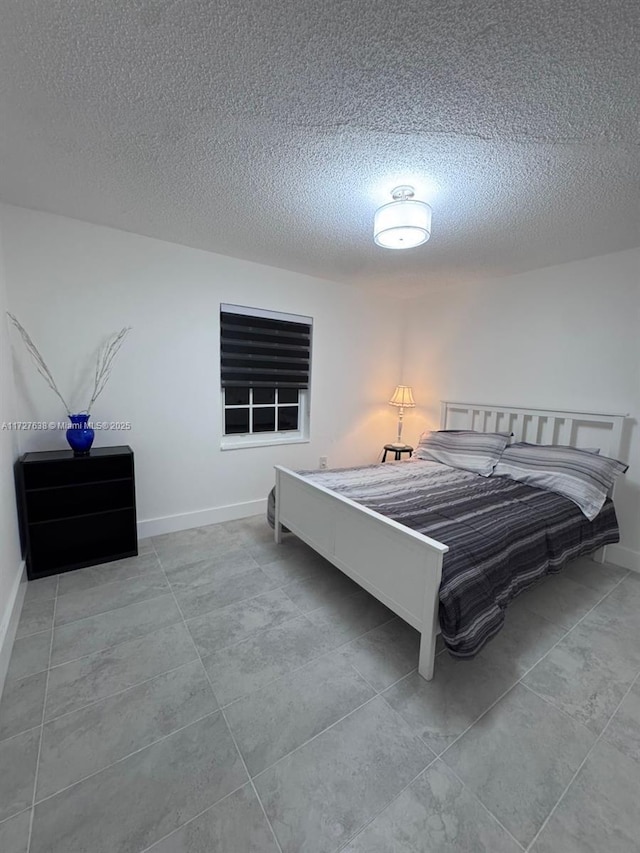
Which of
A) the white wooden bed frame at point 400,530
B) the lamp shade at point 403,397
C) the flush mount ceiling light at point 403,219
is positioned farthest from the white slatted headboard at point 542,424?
the flush mount ceiling light at point 403,219

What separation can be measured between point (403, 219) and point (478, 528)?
1.72 metres

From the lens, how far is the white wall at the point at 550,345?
264 cm

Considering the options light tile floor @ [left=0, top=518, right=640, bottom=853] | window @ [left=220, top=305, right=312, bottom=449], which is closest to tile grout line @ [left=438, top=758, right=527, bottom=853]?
light tile floor @ [left=0, top=518, right=640, bottom=853]

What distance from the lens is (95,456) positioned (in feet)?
7.84

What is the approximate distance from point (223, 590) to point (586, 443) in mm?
3093

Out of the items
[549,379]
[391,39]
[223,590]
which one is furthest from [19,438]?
[549,379]

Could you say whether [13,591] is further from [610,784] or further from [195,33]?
[610,784]

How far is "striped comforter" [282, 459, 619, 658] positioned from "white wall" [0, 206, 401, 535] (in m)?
1.07

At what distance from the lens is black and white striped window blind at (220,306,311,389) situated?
323cm

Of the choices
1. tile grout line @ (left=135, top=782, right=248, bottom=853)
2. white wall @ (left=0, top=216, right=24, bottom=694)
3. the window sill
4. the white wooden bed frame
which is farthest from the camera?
the window sill

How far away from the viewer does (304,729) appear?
1.36 m

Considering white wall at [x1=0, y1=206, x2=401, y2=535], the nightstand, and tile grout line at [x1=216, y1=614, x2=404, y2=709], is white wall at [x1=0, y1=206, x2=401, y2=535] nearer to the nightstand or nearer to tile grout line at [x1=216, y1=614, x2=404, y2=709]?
the nightstand

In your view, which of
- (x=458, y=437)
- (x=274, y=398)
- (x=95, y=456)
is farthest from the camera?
(x=274, y=398)

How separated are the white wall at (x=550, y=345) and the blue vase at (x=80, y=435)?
344 centimetres
